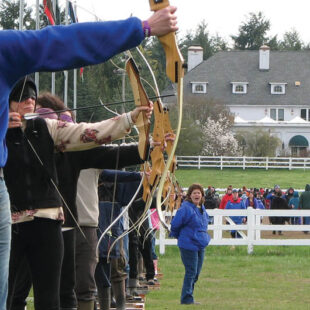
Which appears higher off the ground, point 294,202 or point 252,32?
point 252,32

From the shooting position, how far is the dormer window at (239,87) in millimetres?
85562

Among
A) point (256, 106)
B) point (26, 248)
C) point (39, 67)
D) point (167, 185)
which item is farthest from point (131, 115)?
point (256, 106)

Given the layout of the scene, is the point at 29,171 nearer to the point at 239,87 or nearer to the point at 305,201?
the point at 305,201

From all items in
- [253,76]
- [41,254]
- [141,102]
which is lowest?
[41,254]

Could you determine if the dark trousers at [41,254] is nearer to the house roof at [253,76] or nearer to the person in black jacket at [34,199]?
the person in black jacket at [34,199]

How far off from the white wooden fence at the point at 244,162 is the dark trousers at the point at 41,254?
179ft

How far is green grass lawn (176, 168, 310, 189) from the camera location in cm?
5288

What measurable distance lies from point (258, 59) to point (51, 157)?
84.0 meters

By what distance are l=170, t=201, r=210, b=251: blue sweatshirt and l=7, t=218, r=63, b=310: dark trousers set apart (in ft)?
21.5

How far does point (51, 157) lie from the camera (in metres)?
5.54

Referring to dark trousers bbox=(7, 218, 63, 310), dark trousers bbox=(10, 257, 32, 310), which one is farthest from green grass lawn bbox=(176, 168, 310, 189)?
dark trousers bbox=(7, 218, 63, 310)

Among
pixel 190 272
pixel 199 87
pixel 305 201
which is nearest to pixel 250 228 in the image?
pixel 305 201

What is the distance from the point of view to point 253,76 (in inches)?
3442

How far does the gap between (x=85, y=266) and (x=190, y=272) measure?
207 inches
